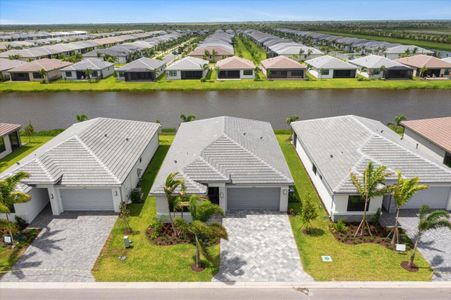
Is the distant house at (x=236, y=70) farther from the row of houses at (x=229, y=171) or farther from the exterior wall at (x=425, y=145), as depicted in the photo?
the row of houses at (x=229, y=171)

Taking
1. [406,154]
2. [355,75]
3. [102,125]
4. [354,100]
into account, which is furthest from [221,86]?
[406,154]

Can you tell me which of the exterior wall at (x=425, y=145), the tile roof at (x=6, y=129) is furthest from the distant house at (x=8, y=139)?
the exterior wall at (x=425, y=145)

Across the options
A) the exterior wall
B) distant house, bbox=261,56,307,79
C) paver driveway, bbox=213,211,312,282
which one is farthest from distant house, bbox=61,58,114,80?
the exterior wall

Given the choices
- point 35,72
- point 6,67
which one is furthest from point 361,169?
point 6,67

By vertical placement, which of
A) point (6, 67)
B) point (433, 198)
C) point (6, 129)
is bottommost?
point (433, 198)

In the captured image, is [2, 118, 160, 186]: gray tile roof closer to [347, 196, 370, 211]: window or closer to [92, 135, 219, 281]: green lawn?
[92, 135, 219, 281]: green lawn

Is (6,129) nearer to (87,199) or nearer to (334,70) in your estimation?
(87,199)
